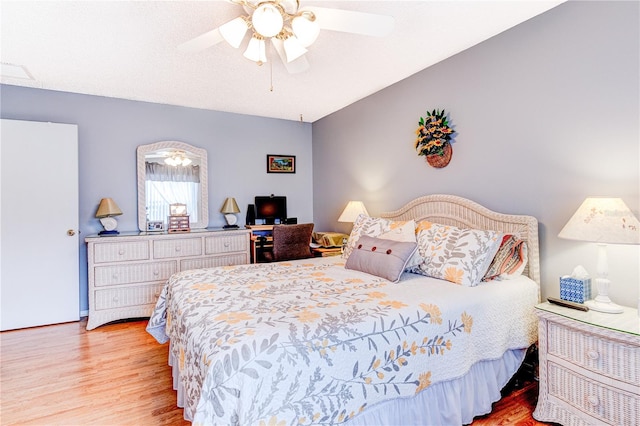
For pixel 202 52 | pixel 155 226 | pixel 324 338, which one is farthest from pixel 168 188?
pixel 324 338

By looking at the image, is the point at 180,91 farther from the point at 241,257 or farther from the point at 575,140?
the point at 575,140

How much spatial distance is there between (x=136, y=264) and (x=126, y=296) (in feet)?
1.14

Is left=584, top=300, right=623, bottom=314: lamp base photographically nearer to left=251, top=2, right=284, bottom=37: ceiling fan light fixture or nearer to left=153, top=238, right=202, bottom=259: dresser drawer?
left=251, top=2, right=284, bottom=37: ceiling fan light fixture

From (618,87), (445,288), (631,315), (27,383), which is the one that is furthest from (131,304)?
(618,87)

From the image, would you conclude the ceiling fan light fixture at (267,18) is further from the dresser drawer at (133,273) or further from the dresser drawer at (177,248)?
the dresser drawer at (133,273)

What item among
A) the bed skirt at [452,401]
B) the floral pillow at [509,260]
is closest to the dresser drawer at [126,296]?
the bed skirt at [452,401]

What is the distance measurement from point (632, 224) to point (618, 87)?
0.81m

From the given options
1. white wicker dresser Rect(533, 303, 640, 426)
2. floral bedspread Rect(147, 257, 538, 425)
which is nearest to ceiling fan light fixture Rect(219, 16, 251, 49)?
floral bedspread Rect(147, 257, 538, 425)

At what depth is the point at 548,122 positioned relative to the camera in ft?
7.14

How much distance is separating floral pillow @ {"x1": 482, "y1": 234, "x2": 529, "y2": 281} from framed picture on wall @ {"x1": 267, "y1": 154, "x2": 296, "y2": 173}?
328 cm

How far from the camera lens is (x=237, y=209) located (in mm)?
4340

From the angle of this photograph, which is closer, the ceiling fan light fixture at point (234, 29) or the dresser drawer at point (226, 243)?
the ceiling fan light fixture at point (234, 29)

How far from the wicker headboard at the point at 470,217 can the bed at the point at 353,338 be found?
0.4 inches

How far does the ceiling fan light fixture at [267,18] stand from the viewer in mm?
1676
